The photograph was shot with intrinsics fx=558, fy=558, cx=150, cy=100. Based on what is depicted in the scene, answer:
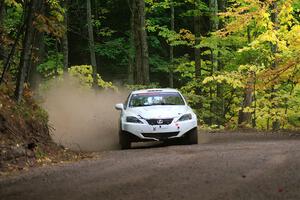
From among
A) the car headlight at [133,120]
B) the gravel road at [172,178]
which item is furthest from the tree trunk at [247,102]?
the gravel road at [172,178]

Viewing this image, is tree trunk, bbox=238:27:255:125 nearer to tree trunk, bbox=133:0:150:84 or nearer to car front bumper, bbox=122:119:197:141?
tree trunk, bbox=133:0:150:84

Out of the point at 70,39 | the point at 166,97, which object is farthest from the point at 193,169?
the point at 70,39

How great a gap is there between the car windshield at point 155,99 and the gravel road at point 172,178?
14.4 feet

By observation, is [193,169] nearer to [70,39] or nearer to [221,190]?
Result: [221,190]

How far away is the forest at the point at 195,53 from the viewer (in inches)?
612

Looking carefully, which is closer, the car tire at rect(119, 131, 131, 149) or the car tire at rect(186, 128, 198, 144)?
the car tire at rect(119, 131, 131, 149)

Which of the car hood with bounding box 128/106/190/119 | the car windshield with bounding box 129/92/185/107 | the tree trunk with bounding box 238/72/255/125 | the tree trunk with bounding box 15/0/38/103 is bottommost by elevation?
the tree trunk with bounding box 238/72/255/125

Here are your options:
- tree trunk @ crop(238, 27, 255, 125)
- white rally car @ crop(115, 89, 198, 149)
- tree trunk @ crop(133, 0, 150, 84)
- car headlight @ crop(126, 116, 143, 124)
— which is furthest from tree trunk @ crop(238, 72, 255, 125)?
car headlight @ crop(126, 116, 143, 124)

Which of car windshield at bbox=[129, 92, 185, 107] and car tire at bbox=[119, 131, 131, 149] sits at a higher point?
car windshield at bbox=[129, 92, 185, 107]

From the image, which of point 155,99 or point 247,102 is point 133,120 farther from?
point 247,102

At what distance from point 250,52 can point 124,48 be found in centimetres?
1543

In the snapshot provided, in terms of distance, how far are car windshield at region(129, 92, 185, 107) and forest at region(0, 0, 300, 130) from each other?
2.88 m

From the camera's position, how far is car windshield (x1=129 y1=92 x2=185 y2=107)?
53.7 ft

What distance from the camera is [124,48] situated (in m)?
38.4
